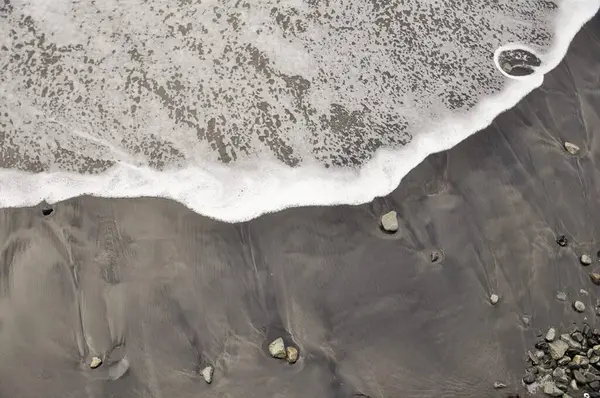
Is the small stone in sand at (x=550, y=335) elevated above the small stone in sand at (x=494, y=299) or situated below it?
below

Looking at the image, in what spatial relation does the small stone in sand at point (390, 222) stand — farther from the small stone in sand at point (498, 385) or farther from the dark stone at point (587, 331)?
the dark stone at point (587, 331)

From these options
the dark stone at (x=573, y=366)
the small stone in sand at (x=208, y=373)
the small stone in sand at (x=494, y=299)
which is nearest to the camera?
the small stone in sand at (x=208, y=373)

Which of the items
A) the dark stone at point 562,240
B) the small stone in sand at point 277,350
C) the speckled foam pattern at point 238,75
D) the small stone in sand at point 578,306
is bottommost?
the small stone in sand at point 277,350

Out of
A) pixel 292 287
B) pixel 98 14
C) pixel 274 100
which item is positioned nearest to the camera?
pixel 292 287

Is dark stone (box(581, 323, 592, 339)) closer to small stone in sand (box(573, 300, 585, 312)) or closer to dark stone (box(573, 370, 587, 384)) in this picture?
small stone in sand (box(573, 300, 585, 312))

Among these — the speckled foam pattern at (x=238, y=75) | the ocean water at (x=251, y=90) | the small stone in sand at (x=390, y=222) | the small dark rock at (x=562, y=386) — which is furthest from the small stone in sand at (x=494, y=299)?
the speckled foam pattern at (x=238, y=75)

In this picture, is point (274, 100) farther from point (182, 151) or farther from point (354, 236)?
point (354, 236)

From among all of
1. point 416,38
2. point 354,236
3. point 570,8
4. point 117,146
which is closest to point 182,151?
point 117,146
